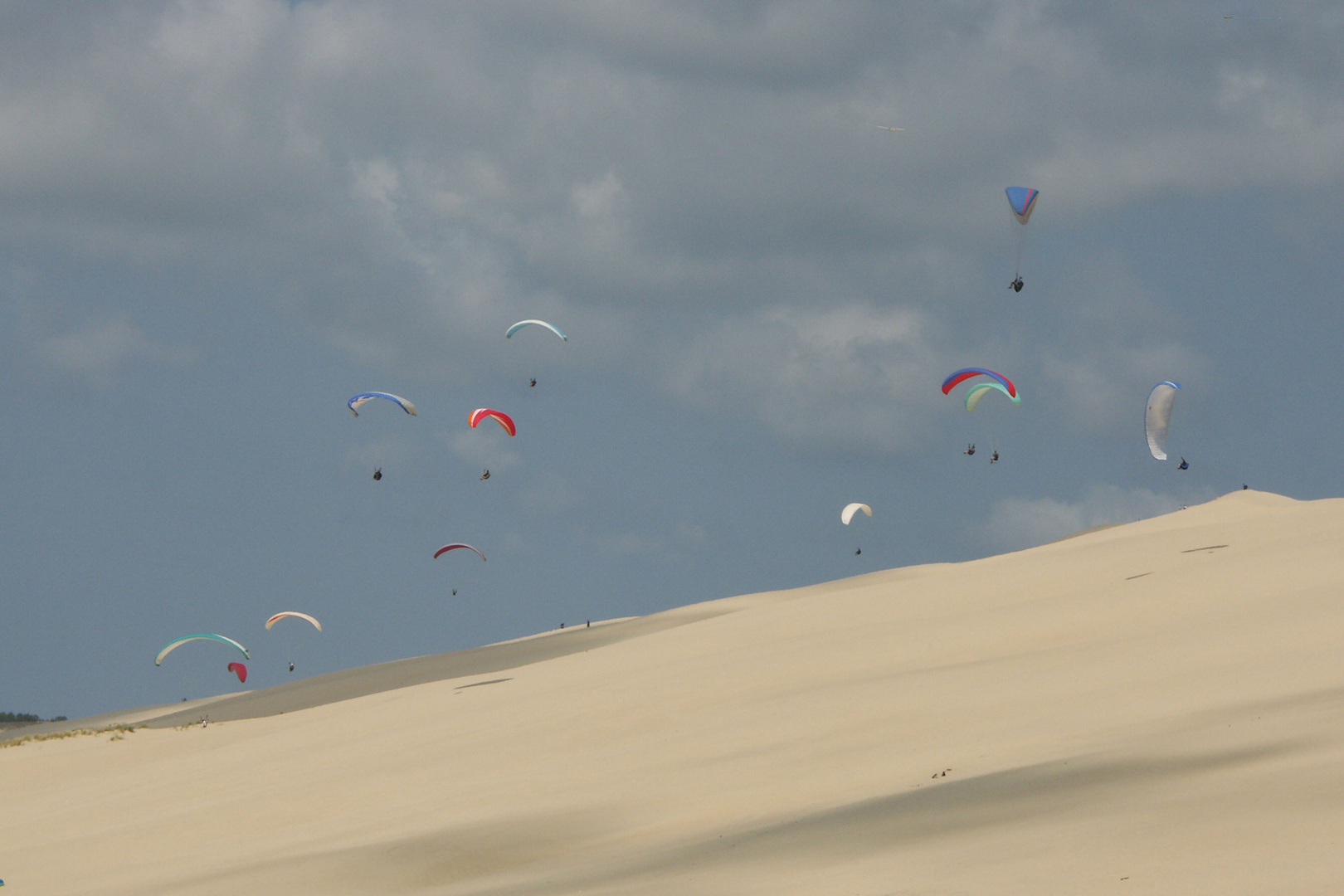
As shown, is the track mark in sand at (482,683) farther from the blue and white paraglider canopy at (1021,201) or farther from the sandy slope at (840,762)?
the blue and white paraglider canopy at (1021,201)

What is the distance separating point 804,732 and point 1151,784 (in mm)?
6939

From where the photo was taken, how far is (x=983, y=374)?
28453 millimetres

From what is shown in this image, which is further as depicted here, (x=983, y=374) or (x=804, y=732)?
(x=983, y=374)

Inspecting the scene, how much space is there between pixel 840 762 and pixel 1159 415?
16488 millimetres

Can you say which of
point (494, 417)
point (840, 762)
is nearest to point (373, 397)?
point (494, 417)

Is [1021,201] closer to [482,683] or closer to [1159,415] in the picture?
[1159,415]

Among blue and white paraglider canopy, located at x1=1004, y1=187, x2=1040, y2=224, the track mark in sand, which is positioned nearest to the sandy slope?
the track mark in sand

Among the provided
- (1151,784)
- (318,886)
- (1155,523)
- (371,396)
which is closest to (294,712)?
(371,396)

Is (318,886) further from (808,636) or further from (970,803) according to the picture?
(808,636)

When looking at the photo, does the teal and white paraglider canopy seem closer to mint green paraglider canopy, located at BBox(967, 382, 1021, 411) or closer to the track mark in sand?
mint green paraglider canopy, located at BBox(967, 382, 1021, 411)

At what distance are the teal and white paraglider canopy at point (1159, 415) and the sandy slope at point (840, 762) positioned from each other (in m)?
2.22

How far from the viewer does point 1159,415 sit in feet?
95.6

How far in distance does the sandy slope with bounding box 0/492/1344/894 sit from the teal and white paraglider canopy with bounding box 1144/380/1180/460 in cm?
222

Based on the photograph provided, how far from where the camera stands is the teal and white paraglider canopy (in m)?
29.0
